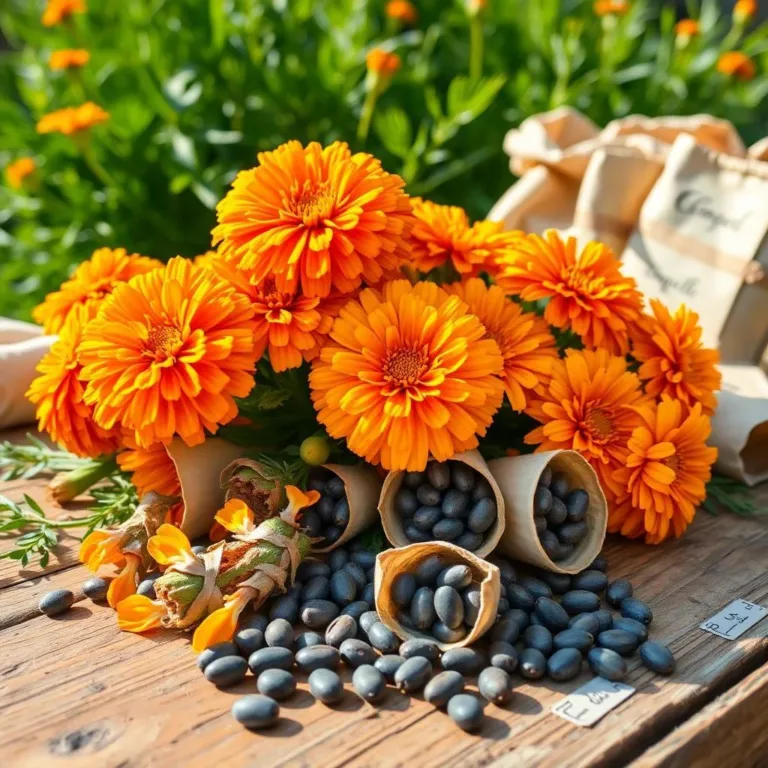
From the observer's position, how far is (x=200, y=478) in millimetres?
1101


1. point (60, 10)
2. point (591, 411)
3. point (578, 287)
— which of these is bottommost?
point (591, 411)

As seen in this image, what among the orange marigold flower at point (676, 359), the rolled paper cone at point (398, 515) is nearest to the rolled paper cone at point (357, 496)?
the rolled paper cone at point (398, 515)

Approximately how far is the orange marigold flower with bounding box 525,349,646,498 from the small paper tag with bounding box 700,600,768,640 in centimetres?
19

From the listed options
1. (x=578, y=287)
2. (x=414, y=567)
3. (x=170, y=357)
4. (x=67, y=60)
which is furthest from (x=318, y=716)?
(x=67, y=60)

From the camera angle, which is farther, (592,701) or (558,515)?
(558,515)

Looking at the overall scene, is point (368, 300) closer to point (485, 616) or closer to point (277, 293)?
point (277, 293)

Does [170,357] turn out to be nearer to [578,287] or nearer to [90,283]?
[90,283]

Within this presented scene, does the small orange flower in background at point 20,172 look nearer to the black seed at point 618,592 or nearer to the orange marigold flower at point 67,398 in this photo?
the orange marigold flower at point 67,398

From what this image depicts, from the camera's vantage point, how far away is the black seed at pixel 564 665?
0.87 meters

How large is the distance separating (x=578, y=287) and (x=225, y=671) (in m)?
0.66

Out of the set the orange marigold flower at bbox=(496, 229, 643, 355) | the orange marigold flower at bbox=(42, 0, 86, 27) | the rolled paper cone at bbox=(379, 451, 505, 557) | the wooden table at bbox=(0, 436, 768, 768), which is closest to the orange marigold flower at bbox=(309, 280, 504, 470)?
the rolled paper cone at bbox=(379, 451, 505, 557)

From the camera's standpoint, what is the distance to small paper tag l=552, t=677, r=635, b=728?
82cm

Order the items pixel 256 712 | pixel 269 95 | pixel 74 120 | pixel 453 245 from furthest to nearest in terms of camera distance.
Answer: pixel 269 95 → pixel 74 120 → pixel 453 245 → pixel 256 712

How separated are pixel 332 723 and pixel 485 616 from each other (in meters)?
0.18
